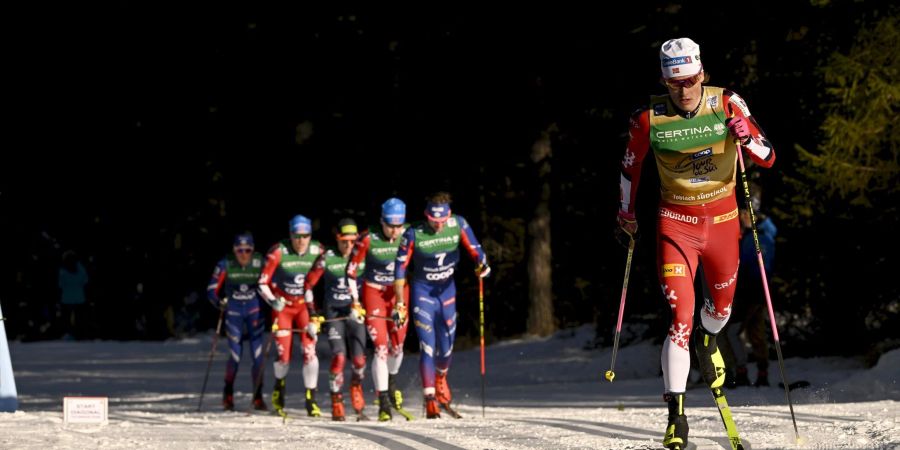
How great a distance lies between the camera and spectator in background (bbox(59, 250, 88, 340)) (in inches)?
1276

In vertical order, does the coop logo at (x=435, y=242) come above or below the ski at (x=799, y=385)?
above

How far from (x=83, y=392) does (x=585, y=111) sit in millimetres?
9297

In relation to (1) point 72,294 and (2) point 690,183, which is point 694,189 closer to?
(2) point 690,183

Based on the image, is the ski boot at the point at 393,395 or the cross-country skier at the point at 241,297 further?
the cross-country skier at the point at 241,297

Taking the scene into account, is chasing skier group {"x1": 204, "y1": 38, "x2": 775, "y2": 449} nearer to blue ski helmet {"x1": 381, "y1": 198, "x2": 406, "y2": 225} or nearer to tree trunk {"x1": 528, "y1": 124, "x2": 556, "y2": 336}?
blue ski helmet {"x1": 381, "y1": 198, "x2": 406, "y2": 225}

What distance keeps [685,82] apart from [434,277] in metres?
7.15

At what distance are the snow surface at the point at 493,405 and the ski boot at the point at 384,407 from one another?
187 mm

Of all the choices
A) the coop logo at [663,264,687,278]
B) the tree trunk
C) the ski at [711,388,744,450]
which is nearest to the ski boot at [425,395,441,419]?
the ski at [711,388,744,450]

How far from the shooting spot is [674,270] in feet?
31.1

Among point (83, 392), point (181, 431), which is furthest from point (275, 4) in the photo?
point (181, 431)

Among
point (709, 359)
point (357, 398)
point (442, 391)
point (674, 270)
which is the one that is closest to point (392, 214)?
point (442, 391)

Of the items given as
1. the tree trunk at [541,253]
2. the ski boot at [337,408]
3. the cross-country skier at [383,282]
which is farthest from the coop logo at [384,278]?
the tree trunk at [541,253]

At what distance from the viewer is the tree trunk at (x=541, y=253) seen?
92.7ft

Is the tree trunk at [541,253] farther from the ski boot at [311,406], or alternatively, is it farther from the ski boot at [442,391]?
the ski boot at [442,391]
